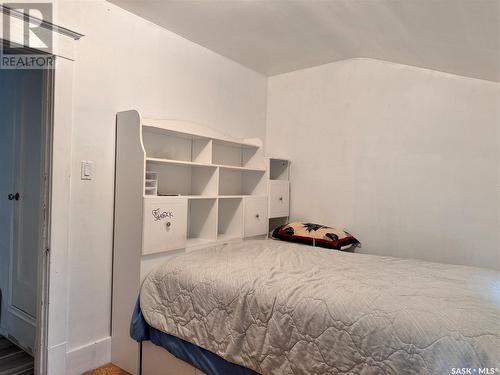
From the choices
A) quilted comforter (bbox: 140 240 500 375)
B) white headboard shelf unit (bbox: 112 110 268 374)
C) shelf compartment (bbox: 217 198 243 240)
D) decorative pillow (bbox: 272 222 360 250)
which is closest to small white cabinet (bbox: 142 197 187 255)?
white headboard shelf unit (bbox: 112 110 268 374)

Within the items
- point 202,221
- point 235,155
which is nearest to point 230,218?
point 202,221

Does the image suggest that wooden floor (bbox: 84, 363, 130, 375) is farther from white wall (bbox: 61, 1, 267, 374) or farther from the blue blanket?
the blue blanket

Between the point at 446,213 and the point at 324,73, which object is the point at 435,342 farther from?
the point at 324,73

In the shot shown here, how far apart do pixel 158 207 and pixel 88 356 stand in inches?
38.1

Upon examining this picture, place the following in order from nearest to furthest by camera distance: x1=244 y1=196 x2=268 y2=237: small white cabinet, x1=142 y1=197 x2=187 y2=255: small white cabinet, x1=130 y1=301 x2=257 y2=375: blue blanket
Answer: x1=130 y1=301 x2=257 y2=375: blue blanket → x1=142 y1=197 x2=187 y2=255: small white cabinet → x1=244 y1=196 x2=268 y2=237: small white cabinet

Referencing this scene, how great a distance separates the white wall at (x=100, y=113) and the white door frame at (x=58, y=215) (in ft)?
0.15

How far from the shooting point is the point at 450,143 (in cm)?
232

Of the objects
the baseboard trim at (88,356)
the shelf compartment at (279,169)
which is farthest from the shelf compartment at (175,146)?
the baseboard trim at (88,356)

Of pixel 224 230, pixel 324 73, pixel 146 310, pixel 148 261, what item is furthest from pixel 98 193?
pixel 324 73

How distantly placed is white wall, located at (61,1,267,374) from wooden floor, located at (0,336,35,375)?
37 cm

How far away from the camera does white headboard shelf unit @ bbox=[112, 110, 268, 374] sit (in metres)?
1.83

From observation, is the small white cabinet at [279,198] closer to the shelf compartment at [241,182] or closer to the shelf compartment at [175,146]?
the shelf compartment at [241,182]

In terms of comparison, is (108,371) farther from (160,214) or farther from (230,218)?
(230,218)

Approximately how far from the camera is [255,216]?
8.74ft
